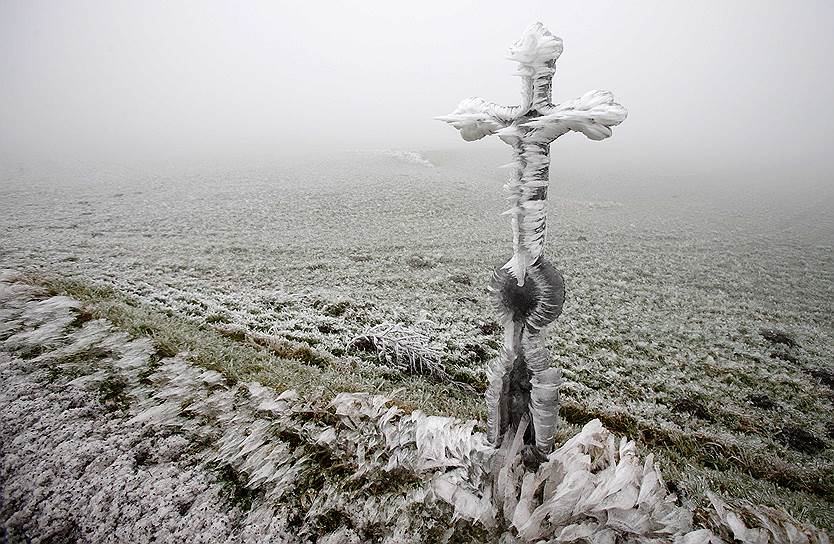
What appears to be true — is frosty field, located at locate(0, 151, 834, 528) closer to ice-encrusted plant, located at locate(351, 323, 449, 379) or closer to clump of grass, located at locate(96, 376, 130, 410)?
ice-encrusted plant, located at locate(351, 323, 449, 379)

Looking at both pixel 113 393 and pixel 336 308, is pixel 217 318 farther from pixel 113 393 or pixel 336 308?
pixel 113 393

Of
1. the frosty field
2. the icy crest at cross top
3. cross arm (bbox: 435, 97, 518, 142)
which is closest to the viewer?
the icy crest at cross top

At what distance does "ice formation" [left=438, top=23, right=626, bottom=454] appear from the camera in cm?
345

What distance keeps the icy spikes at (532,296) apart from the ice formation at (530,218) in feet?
0.03

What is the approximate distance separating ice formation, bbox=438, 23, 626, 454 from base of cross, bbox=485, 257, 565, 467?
1 cm

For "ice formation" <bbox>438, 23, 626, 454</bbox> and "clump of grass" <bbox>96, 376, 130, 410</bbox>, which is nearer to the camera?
"ice formation" <bbox>438, 23, 626, 454</bbox>

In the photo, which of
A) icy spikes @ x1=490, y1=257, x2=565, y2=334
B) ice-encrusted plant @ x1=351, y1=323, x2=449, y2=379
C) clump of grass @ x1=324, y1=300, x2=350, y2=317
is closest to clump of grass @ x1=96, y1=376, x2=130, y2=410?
ice-encrusted plant @ x1=351, y1=323, x2=449, y2=379

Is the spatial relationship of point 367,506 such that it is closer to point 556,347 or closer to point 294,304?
point 556,347

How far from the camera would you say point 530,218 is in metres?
4.00

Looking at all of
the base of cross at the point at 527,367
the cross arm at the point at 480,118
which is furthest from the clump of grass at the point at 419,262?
the cross arm at the point at 480,118

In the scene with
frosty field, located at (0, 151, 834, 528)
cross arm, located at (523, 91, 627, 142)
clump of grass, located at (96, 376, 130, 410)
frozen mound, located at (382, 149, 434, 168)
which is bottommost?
frosty field, located at (0, 151, 834, 528)

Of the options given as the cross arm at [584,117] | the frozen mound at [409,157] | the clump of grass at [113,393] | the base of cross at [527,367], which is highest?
the cross arm at [584,117]

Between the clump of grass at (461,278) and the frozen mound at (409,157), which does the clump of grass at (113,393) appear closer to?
the clump of grass at (461,278)

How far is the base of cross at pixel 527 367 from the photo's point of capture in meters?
4.22
